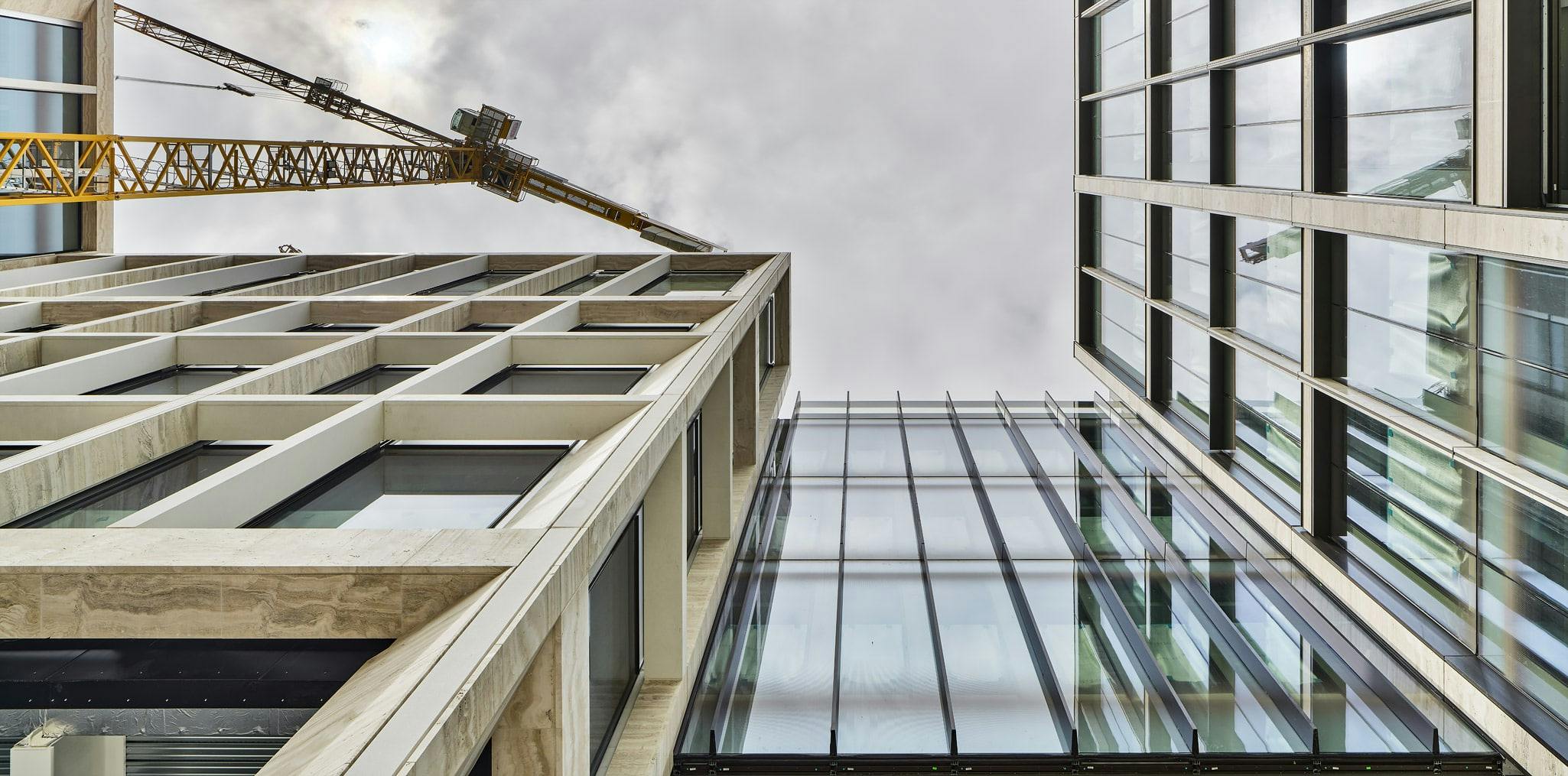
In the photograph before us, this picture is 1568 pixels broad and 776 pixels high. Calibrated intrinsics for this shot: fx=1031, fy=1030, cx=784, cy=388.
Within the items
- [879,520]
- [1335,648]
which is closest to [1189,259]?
[879,520]

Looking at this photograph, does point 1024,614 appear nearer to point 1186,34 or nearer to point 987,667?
point 987,667

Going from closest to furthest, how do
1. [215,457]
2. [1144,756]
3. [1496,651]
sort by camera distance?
[215,457]
[1144,756]
[1496,651]

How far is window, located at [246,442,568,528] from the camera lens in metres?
9.77

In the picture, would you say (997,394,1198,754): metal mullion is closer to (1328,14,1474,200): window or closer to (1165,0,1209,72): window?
(1328,14,1474,200): window

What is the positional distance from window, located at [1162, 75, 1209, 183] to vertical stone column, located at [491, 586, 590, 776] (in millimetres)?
26132

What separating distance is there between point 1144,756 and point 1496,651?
771 centimetres

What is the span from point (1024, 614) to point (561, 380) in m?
8.53

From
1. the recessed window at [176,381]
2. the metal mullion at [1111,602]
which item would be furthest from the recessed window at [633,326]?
the metal mullion at [1111,602]

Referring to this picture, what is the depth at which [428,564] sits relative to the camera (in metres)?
7.23

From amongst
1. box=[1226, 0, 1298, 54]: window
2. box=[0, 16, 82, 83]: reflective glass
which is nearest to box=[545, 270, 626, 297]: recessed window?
box=[1226, 0, 1298, 54]: window

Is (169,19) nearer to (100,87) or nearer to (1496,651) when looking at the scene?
(100,87)

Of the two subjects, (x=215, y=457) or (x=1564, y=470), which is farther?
(x=1564, y=470)

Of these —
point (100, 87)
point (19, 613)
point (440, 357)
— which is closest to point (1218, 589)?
point (440, 357)

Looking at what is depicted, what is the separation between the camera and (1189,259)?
30.5 meters
